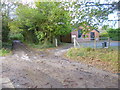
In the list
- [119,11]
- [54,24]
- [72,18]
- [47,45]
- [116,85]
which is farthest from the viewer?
[47,45]

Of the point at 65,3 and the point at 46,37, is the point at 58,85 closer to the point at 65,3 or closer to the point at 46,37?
the point at 65,3

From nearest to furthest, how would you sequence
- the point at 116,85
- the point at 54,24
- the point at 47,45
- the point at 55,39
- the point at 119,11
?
the point at 116,85 → the point at 119,11 → the point at 54,24 → the point at 47,45 → the point at 55,39

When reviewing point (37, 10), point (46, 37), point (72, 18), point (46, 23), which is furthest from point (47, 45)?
point (72, 18)

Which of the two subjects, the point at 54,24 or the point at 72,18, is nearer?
the point at 72,18

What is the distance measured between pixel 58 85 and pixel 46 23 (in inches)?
219

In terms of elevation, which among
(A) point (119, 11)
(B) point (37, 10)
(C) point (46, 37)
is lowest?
(C) point (46, 37)

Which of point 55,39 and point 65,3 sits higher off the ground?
point 65,3

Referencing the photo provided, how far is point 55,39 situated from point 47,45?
33.9 inches

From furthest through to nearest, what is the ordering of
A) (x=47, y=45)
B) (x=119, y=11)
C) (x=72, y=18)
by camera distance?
(x=47, y=45) → (x=72, y=18) → (x=119, y=11)

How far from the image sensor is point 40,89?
170 centimetres

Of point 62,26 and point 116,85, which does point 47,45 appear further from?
point 116,85

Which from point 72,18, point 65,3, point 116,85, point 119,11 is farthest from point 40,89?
point 65,3

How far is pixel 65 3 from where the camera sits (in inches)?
135

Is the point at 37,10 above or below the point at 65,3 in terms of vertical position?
above
